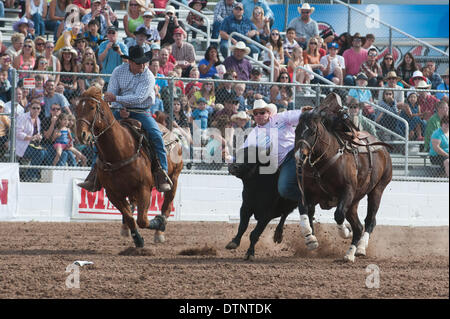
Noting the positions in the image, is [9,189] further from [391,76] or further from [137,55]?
[391,76]

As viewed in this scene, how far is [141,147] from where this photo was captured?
10898mm

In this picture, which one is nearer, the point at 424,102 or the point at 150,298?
the point at 150,298

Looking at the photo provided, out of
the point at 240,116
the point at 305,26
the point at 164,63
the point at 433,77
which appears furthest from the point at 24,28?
the point at 433,77

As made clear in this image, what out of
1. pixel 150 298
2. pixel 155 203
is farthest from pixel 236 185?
pixel 150 298

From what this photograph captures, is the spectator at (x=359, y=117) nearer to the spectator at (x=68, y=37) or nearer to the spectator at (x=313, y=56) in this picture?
the spectator at (x=313, y=56)

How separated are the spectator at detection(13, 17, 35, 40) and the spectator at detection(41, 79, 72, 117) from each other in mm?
2798

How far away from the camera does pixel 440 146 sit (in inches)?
645

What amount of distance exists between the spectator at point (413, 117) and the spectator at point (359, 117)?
1.01m

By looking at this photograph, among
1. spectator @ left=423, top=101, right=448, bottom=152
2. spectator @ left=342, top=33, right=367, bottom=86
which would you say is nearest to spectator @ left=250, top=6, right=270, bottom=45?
spectator @ left=342, top=33, right=367, bottom=86

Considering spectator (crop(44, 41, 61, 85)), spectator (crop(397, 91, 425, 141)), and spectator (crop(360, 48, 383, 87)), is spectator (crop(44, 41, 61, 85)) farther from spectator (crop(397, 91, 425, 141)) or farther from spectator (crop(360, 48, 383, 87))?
spectator (crop(360, 48, 383, 87))

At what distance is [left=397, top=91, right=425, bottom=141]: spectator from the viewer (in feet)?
54.0

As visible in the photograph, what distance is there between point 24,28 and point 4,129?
3.34 metres
